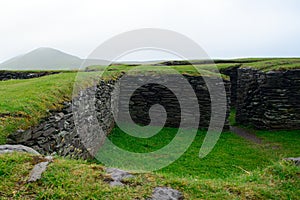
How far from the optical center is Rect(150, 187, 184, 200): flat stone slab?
9.55 feet

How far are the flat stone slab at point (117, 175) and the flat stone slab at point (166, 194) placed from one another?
0.40 metres

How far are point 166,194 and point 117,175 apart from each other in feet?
2.16

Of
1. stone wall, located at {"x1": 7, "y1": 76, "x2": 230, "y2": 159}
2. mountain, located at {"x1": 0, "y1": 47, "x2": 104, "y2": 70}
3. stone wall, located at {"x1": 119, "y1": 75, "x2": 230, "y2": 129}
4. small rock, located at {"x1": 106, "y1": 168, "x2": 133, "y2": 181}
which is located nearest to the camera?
small rock, located at {"x1": 106, "y1": 168, "x2": 133, "y2": 181}

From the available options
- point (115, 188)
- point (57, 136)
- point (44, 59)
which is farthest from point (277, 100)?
point (44, 59)

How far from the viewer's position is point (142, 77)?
12523 mm

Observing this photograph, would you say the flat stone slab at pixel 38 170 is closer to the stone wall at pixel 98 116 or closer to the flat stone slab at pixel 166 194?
the flat stone slab at pixel 166 194

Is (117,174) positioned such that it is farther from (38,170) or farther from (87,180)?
(38,170)

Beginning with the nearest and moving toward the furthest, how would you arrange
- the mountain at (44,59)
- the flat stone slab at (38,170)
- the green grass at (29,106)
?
1. the flat stone slab at (38,170)
2. the green grass at (29,106)
3. the mountain at (44,59)

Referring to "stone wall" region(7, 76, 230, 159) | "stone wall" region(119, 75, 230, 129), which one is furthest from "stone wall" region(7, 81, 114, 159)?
"stone wall" region(119, 75, 230, 129)

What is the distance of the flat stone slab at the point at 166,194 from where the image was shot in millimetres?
2910

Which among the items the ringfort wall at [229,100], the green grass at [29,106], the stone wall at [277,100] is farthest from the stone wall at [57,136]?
the stone wall at [277,100]

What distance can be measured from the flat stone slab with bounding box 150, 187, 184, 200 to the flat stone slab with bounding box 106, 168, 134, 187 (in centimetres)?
40

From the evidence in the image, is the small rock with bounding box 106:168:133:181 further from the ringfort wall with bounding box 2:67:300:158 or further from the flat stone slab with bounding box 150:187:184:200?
the ringfort wall with bounding box 2:67:300:158

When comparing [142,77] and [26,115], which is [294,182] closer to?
[26,115]
